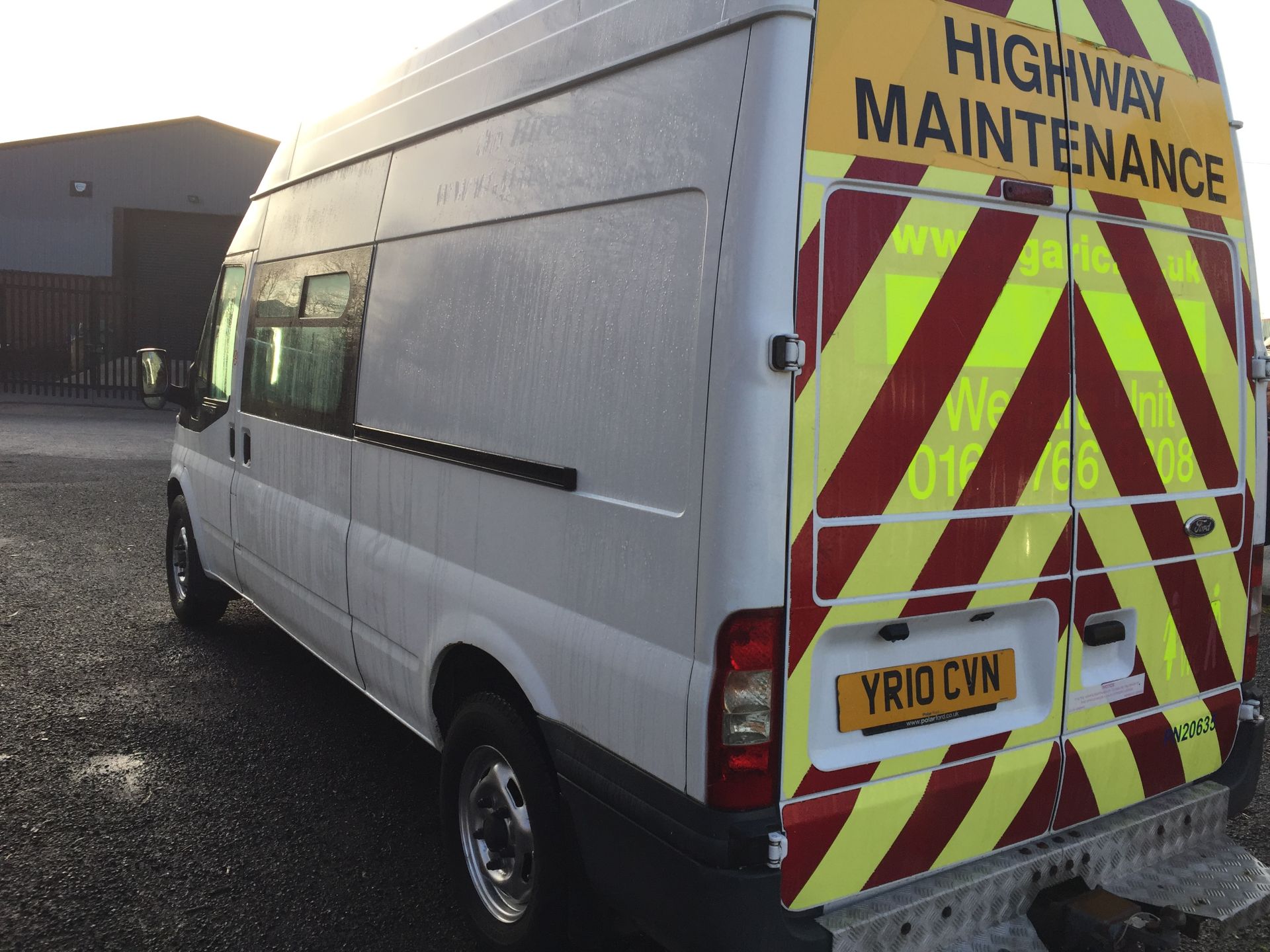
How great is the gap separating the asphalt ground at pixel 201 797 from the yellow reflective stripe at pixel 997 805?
0.98m

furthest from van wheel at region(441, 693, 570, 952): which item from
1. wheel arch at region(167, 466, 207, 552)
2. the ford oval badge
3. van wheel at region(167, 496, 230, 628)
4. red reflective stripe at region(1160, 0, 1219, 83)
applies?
van wheel at region(167, 496, 230, 628)

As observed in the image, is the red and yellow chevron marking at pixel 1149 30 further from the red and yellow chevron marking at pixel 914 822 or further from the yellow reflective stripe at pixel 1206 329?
the red and yellow chevron marking at pixel 914 822

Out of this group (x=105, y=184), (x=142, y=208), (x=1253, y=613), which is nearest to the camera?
(x=1253, y=613)

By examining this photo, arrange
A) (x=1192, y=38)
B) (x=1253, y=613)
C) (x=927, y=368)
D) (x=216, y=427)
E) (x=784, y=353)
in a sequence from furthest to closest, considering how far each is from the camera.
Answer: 1. (x=216, y=427)
2. (x=1253, y=613)
3. (x=1192, y=38)
4. (x=927, y=368)
5. (x=784, y=353)

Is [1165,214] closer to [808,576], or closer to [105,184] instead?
[808,576]

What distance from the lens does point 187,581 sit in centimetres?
565

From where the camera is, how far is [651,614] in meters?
2.20

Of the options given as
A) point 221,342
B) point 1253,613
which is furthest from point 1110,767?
point 221,342

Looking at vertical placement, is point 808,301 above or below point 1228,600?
above

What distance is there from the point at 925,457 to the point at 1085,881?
1.10 metres

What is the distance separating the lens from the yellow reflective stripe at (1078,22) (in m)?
2.38

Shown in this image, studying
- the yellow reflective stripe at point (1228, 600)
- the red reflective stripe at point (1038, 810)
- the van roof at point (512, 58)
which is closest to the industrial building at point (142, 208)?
the van roof at point (512, 58)

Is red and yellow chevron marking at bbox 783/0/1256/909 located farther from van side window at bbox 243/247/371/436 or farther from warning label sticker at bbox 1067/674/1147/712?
van side window at bbox 243/247/371/436

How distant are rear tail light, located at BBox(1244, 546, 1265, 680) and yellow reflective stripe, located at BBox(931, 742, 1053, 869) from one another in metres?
0.87
